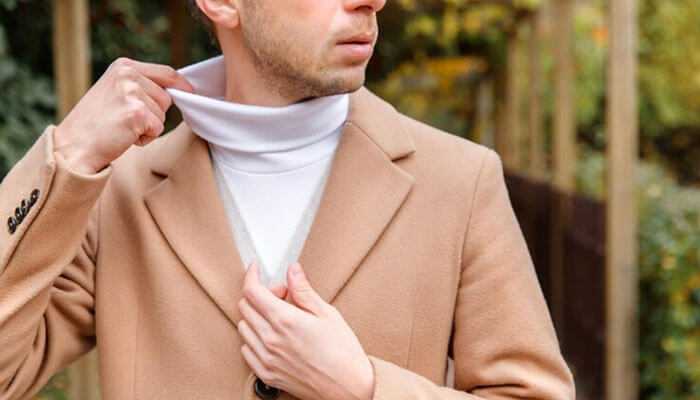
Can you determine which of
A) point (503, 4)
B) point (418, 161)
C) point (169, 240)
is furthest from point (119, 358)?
point (503, 4)

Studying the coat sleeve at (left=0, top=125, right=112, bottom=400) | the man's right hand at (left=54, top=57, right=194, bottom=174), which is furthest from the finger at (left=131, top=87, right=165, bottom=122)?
the coat sleeve at (left=0, top=125, right=112, bottom=400)

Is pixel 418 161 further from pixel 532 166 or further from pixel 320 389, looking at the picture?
pixel 532 166

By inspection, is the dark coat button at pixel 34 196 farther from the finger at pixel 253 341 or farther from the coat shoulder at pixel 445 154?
the coat shoulder at pixel 445 154

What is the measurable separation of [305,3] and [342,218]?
336 mm

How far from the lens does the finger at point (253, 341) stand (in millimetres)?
1801

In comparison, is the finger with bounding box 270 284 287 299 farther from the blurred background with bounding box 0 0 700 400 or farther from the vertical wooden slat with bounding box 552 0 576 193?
the vertical wooden slat with bounding box 552 0 576 193

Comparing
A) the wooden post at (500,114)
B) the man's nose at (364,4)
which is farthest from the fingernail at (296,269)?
the wooden post at (500,114)

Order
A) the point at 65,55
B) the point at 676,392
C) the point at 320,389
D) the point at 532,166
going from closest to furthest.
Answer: the point at 320,389
the point at 65,55
the point at 676,392
the point at 532,166

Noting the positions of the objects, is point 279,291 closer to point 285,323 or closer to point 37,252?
point 285,323

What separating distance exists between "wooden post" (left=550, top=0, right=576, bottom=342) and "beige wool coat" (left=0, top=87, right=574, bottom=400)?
6758 millimetres

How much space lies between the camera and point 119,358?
1907 millimetres

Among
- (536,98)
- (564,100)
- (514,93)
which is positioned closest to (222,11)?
(564,100)

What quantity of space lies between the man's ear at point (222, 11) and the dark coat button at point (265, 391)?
547mm

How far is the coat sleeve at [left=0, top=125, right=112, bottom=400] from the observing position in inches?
71.2
